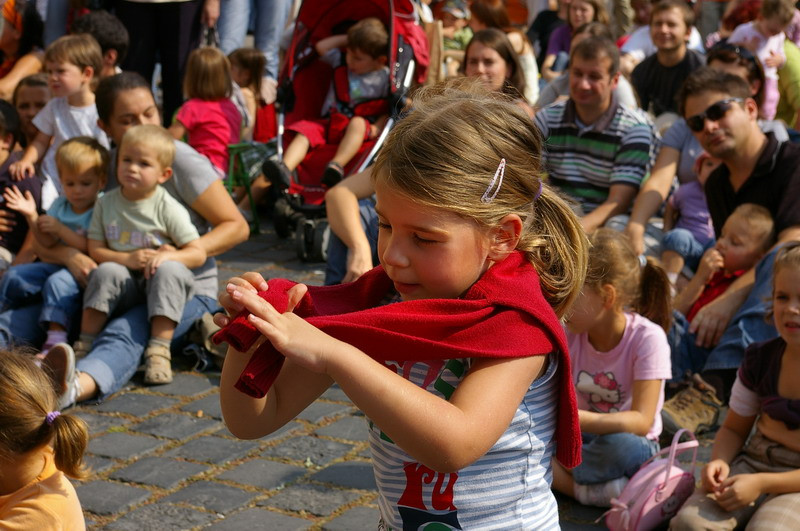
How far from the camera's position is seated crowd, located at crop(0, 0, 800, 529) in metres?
3.72

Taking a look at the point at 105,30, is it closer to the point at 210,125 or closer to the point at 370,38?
the point at 210,125

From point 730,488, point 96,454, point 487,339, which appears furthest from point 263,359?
point 96,454

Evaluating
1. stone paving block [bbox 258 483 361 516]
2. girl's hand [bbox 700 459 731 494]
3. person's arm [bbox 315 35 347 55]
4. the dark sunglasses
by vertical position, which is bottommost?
stone paving block [bbox 258 483 361 516]

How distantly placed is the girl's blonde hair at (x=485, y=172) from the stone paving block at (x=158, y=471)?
2.28 meters

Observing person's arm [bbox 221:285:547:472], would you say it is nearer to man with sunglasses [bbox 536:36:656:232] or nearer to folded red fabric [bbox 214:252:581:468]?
folded red fabric [bbox 214:252:581:468]

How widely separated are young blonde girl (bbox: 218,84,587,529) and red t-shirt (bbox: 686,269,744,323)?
325 cm

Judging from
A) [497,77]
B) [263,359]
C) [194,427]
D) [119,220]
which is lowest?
[194,427]

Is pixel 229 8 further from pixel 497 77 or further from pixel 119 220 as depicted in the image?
pixel 119 220

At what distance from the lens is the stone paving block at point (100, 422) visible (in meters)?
4.38

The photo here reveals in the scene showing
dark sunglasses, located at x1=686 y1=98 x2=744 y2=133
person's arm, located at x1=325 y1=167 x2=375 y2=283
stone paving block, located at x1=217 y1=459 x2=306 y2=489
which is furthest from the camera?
dark sunglasses, located at x1=686 y1=98 x2=744 y2=133

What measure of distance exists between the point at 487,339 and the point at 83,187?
4173mm

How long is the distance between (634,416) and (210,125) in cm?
463

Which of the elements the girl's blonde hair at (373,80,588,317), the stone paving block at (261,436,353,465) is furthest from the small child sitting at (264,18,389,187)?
the girl's blonde hair at (373,80,588,317)

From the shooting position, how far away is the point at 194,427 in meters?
4.38
